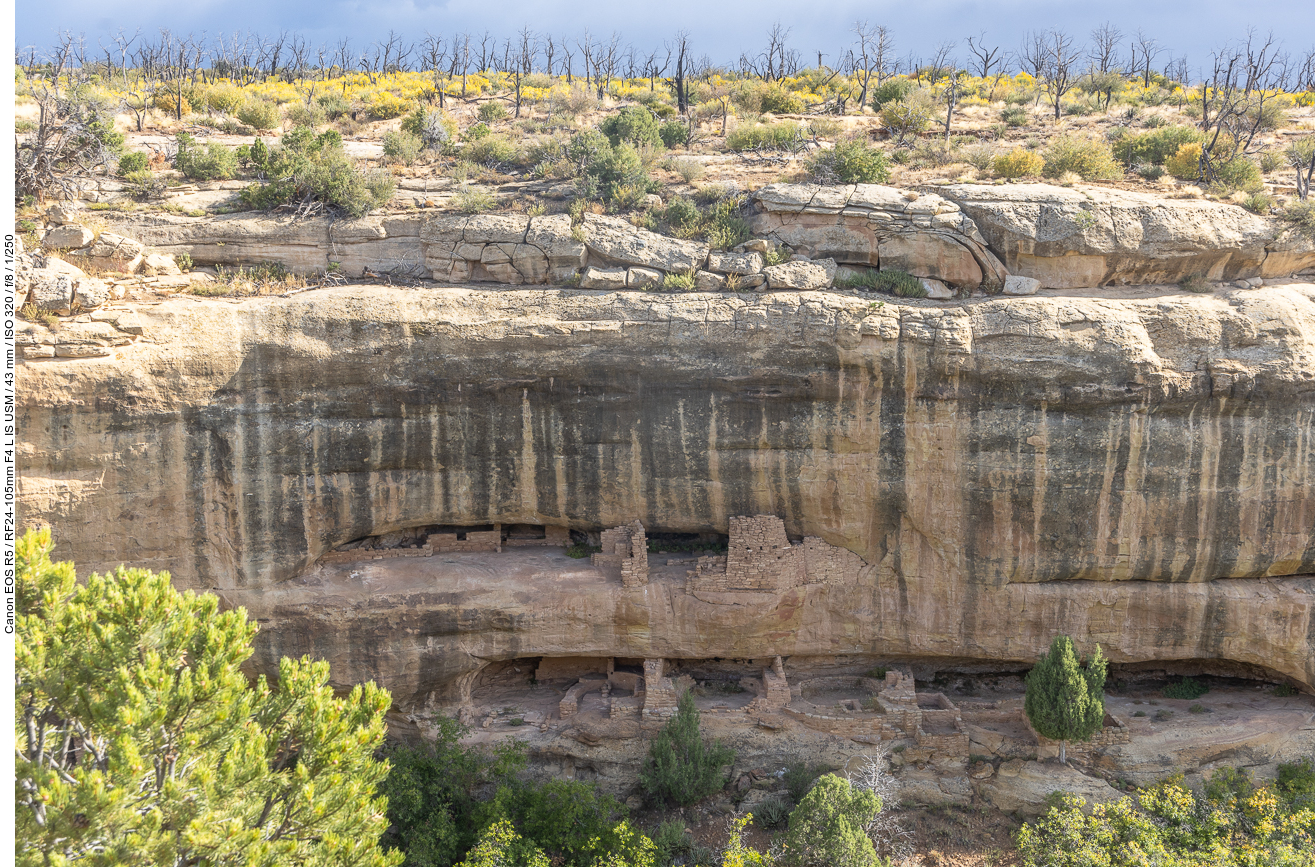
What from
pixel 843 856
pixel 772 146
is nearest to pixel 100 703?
pixel 843 856

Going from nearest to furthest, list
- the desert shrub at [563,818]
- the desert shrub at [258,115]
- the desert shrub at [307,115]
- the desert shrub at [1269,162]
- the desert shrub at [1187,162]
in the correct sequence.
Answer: the desert shrub at [563,818] < the desert shrub at [1187,162] < the desert shrub at [1269,162] < the desert shrub at [258,115] < the desert shrub at [307,115]

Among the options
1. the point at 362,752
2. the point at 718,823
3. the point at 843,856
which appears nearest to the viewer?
the point at 362,752

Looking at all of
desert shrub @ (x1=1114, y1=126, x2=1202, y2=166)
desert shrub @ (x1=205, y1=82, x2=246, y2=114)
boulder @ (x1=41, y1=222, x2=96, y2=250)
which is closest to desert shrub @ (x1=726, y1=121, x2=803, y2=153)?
desert shrub @ (x1=1114, y1=126, x2=1202, y2=166)

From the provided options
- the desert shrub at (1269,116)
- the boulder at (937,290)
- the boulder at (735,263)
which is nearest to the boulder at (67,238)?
the boulder at (735,263)

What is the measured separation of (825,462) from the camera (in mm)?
13586

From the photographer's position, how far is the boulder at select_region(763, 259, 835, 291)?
13859mm

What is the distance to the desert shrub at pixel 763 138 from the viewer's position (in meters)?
19.9

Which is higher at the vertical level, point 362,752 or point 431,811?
point 362,752

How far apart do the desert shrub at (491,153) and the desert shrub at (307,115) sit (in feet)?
20.7

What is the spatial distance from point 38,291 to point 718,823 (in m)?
13.7

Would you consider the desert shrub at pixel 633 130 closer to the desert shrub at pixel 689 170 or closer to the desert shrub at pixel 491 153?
the desert shrub at pixel 689 170

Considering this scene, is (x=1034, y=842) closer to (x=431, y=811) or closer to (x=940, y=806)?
(x=940, y=806)

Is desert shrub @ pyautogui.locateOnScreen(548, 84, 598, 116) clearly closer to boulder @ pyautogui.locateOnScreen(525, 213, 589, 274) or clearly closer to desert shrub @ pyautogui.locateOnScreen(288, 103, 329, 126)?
desert shrub @ pyautogui.locateOnScreen(288, 103, 329, 126)

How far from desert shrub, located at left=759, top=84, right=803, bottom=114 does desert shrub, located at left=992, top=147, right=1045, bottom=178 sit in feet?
29.9
